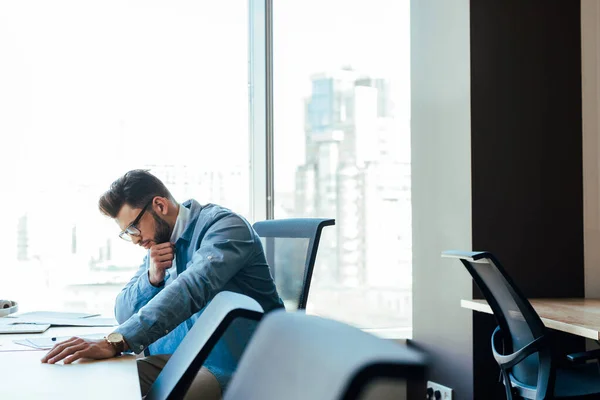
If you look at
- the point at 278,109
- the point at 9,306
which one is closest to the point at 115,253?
the point at 9,306

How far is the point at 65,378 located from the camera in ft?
4.74

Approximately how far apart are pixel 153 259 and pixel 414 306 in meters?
1.71

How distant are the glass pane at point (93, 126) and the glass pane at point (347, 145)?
0.36 metres

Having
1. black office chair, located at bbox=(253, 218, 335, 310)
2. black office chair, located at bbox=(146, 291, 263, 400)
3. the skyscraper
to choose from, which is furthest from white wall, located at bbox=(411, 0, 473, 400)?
black office chair, located at bbox=(146, 291, 263, 400)

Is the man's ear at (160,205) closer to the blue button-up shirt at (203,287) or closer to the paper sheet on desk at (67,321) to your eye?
the blue button-up shirt at (203,287)

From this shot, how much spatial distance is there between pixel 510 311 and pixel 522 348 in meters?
0.16

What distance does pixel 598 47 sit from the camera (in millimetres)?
3389

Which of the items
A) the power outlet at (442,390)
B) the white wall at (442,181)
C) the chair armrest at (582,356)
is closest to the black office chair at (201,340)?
the chair armrest at (582,356)

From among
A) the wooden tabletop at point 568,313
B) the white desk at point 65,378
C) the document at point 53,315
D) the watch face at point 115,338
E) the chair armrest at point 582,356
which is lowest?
the chair armrest at point 582,356

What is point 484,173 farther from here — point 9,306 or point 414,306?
point 9,306

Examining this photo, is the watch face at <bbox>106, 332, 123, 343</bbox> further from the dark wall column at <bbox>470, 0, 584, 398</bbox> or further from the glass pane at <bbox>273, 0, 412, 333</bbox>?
the glass pane at <bbox>273, 0, 412, 333</bbox>

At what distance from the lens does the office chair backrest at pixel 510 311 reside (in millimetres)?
2334

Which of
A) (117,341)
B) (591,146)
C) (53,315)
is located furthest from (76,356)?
(591,146)

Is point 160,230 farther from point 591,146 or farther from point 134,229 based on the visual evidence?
point 591,146
